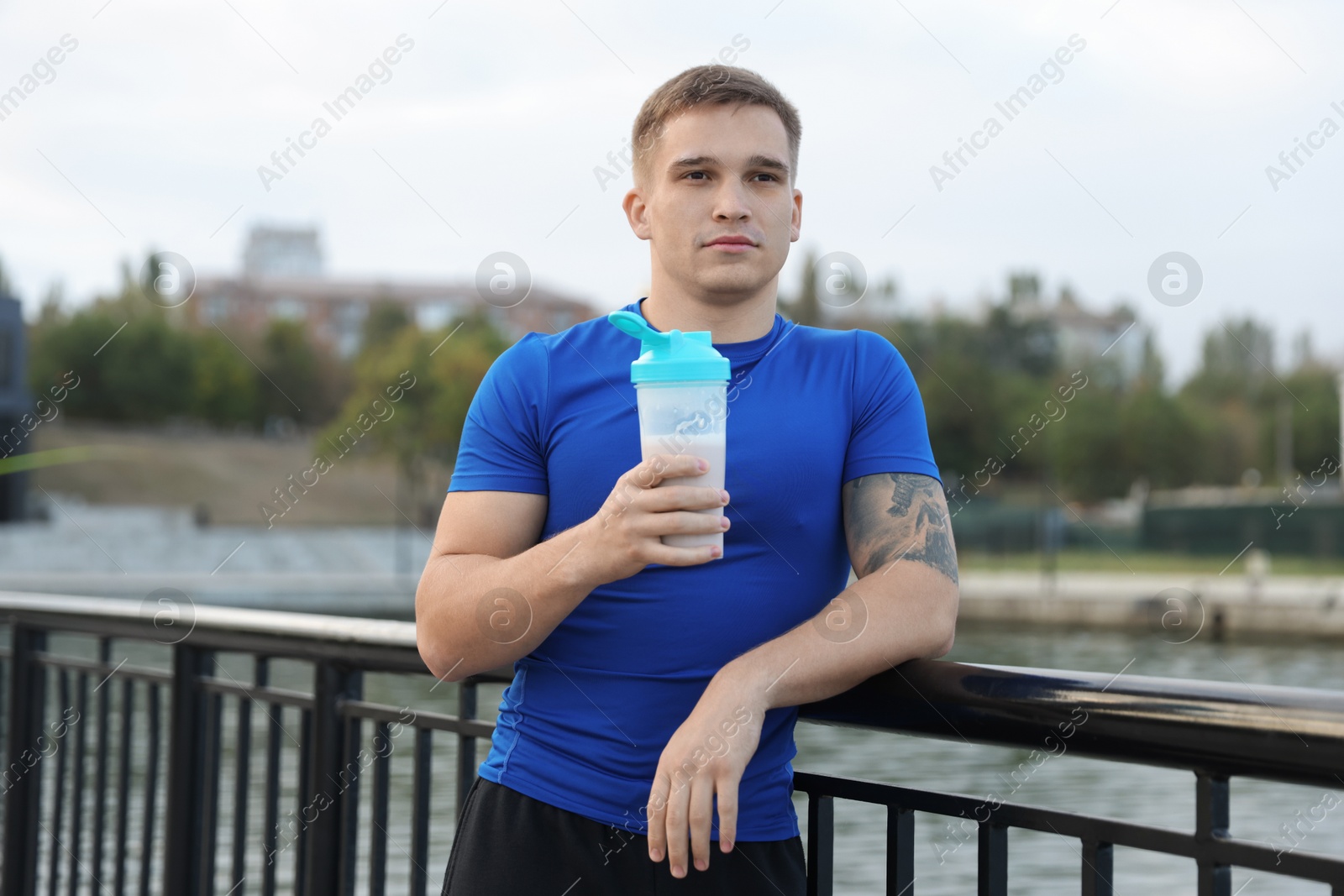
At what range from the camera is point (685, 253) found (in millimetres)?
1892

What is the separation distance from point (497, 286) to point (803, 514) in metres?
2.36

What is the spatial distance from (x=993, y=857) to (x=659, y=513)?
70 cm

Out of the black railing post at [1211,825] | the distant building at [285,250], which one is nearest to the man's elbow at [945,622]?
the black railing post at [1211,825]

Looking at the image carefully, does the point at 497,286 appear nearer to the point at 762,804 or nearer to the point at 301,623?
the point at 301,623

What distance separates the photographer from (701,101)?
1.91 m

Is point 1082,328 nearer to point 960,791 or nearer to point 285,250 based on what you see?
point 285,250

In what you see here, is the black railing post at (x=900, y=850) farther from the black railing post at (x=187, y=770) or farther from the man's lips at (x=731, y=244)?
the black railing post at (x=187, y=770)

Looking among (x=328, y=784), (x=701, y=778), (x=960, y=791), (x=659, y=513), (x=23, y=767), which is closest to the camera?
(x=659, y=513)

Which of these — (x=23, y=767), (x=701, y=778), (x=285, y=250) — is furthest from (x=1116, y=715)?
(x=285, y=250)

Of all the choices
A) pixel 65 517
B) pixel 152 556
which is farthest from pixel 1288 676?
pixel 65 517

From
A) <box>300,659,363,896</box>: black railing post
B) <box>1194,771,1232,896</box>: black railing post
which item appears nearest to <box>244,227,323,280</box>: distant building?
<box>300,659,363,896</box>: black railing post

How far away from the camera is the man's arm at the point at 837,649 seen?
166 centimetres

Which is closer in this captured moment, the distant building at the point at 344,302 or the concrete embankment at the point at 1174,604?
A: the concrete embankment at the point at 1174,604

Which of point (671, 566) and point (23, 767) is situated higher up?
point (671, 566)
